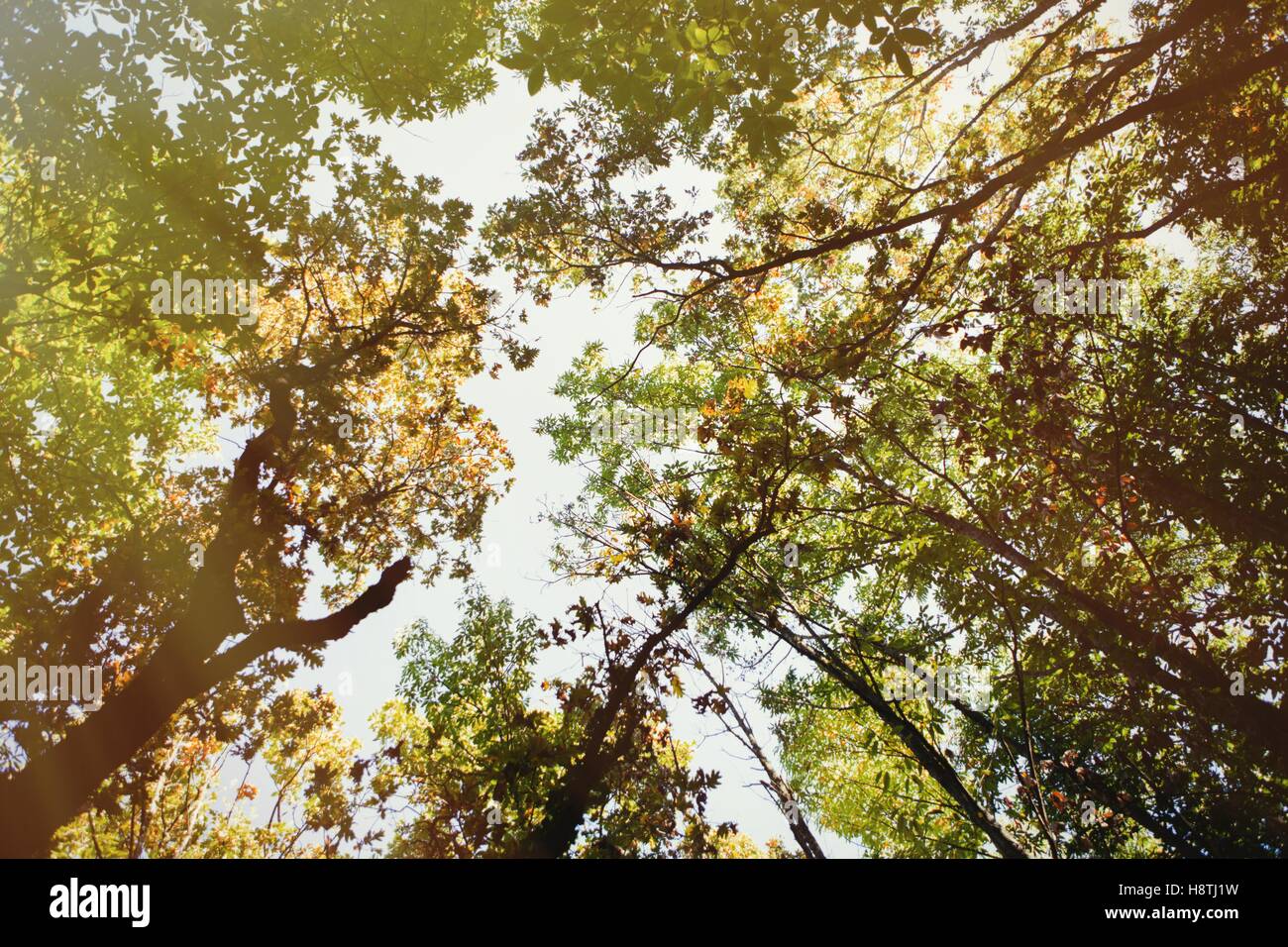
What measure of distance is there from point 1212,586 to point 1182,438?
3.91m

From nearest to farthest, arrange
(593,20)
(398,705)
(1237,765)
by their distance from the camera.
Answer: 1. (593,20)
2. (1237,765)
3. (398,705)

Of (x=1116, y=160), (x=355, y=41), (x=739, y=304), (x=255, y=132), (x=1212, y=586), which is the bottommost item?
(x=1212, y=586)

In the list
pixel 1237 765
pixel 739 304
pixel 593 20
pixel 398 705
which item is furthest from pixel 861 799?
pixel 593 20

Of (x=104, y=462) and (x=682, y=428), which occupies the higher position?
(x=682, y=428)

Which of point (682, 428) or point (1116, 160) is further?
point (682, 428)

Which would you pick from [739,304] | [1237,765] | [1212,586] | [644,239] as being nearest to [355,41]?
[644,239]

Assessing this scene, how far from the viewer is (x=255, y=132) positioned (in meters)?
7.11

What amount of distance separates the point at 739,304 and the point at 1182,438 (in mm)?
6257

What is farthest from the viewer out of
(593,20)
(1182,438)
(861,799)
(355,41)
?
(861,799)

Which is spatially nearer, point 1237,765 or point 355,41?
point 1237,765

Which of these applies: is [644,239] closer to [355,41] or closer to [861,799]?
[355,41]

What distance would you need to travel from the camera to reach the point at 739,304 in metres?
9.82

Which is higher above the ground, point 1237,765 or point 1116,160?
point 1116,160

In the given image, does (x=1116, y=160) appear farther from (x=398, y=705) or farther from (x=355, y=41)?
(x=398, y=705)
